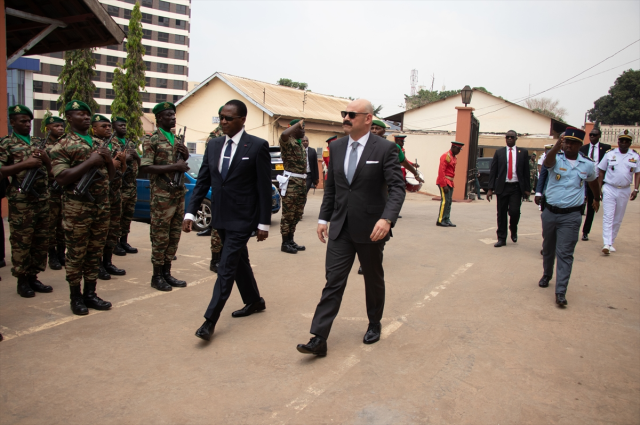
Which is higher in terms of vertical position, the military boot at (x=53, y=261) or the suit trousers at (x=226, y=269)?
the suit trousers at (x=226, y=269)

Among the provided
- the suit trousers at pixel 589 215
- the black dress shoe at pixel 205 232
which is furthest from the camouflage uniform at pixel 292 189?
the suit trousers at pixel 589 215

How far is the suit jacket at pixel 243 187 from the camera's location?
461 centimetres

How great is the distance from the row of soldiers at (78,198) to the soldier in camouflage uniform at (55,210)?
0.04ft

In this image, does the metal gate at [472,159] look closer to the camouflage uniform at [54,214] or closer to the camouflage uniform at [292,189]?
the camouflage uniform at [292,189]

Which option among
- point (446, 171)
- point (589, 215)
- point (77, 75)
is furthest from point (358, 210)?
point (77, 75)

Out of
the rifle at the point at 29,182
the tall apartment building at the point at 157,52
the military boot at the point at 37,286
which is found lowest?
the military boot at the point at 37,286

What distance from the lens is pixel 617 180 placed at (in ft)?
28.4

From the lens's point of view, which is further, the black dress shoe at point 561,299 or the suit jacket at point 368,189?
the black dress shoe at point 561,299

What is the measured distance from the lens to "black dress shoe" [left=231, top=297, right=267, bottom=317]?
5109 mm

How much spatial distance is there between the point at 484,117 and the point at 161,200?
36.3 m

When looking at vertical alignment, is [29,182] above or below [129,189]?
above

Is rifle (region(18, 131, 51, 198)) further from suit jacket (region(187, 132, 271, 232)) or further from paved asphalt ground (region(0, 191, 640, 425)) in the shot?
suit jacket (region(187, 132, 271, 232))

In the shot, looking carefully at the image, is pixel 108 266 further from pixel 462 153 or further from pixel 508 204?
pixel 462 153

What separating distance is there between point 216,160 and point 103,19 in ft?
23.0
